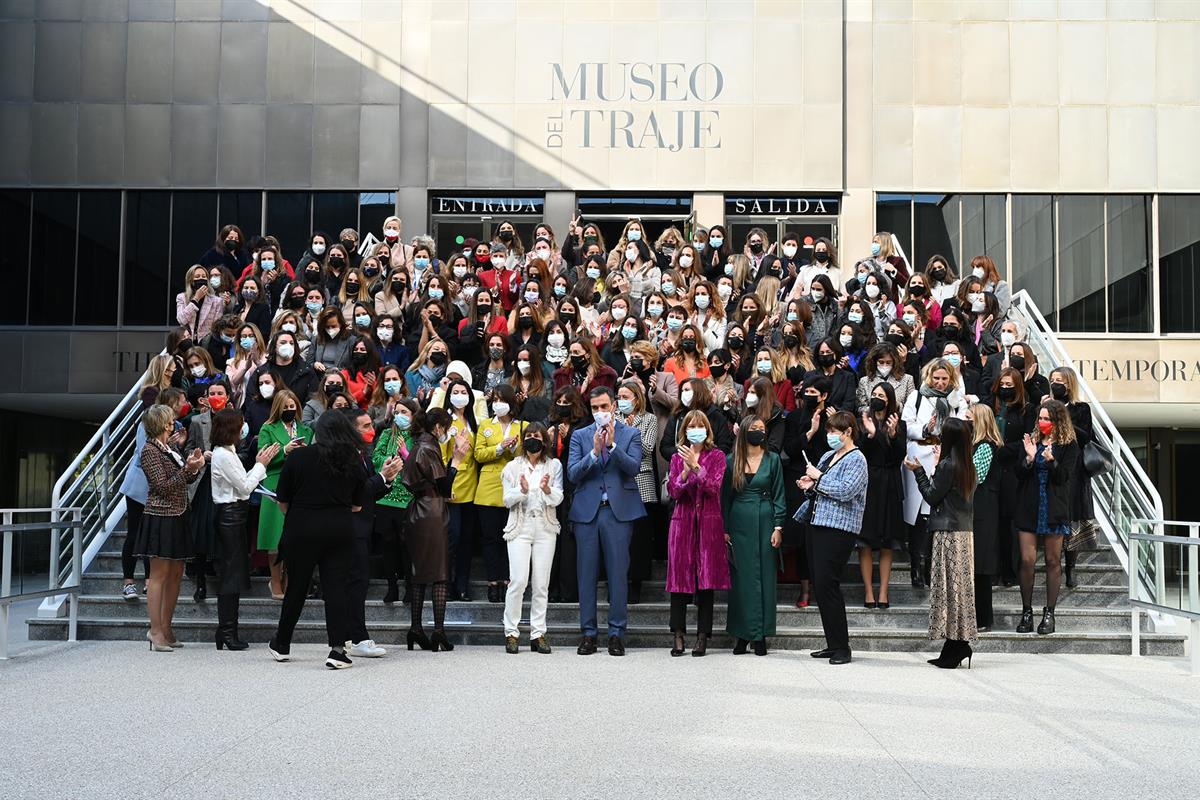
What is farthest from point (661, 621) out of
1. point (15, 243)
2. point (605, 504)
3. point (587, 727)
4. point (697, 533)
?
point (15, 243)

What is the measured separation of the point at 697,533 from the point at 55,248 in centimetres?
1706

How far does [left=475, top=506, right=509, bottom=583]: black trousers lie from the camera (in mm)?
12344

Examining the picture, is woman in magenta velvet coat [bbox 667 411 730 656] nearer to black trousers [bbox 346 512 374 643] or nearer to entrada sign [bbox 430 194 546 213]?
black trousers [bbox 346 512 374 643]

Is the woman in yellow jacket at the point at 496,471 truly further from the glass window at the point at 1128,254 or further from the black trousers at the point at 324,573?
the glass window at the point at 1128,254

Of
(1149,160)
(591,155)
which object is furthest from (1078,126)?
(591,155)

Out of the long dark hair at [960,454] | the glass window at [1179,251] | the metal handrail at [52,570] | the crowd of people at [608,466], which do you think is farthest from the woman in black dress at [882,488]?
the glass window at [1179,251]

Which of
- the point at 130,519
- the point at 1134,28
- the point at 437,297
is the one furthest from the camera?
the point at 1134,28

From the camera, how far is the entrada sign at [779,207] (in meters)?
24.1

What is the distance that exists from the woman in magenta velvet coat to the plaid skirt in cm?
172

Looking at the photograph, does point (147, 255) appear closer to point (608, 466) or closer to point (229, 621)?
point (229, 621)

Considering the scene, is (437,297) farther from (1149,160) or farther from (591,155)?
(1149,160)

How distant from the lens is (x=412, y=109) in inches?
943

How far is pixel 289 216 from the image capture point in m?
24.2

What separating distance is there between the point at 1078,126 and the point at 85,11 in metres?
17.7
